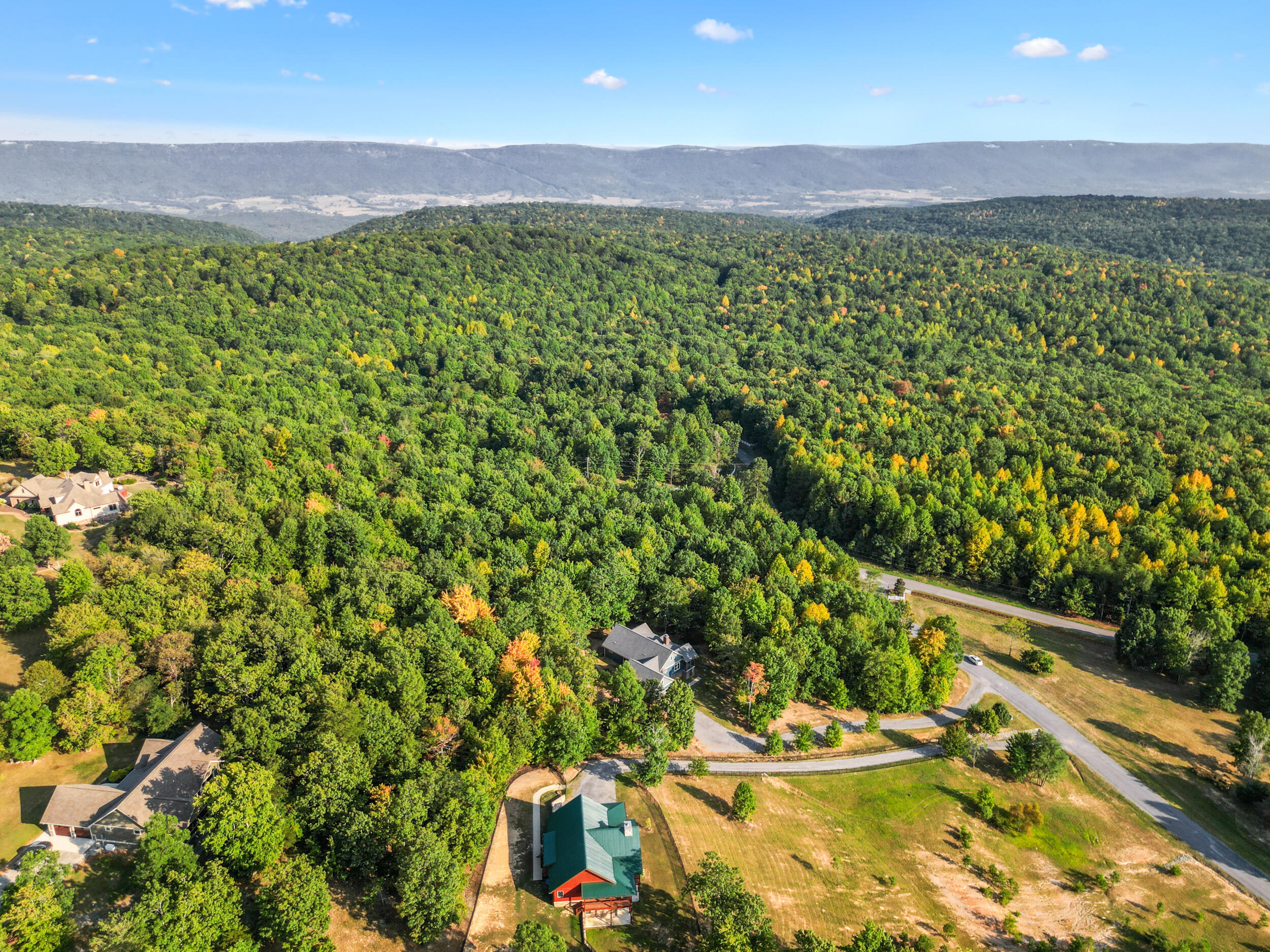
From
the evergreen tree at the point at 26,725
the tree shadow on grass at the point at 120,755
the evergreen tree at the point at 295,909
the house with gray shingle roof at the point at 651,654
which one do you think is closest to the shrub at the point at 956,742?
the house with gray shingle roof at the point at 651,654

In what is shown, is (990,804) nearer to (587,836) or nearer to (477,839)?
(587,836)

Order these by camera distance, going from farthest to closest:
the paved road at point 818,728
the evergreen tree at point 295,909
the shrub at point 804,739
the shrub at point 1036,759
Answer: the paved road at point 818,728
the shrub at point 804,739
the shrub at point 1036,759
the evergreen tree at point 295,909

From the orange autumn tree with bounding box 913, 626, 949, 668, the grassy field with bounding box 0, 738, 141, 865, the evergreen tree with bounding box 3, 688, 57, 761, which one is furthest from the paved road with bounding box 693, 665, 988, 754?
the evergreen tree with bounding box 3, 688, 57, 761

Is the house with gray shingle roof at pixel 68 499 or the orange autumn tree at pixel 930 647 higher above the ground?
the house with gray shingle roof at pixel 68 499

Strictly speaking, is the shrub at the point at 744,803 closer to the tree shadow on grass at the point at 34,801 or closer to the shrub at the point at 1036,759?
the shrub at the point at 1036,759

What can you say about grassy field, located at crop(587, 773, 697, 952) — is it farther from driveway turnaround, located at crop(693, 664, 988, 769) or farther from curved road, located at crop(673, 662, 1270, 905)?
driveway turnaround, located at crop(693, 664, 988, 769)

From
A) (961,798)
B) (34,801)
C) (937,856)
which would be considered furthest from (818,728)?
(34,801)
